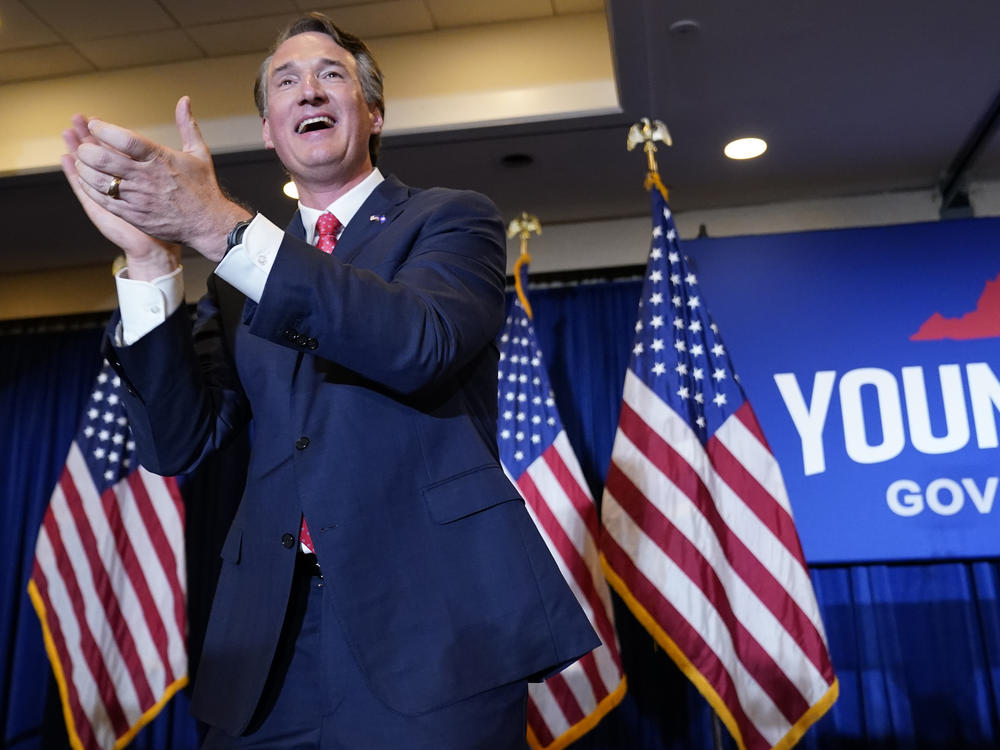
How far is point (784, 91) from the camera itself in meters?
3.60

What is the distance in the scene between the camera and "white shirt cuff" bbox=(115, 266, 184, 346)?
1.19 meters

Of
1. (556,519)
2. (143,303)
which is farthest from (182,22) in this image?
(143,303)

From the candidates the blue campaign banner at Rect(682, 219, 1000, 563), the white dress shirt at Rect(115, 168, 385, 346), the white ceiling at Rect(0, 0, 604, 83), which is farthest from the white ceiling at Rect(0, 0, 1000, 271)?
the white dress shirt at Rect(115, 168, 385, 346)

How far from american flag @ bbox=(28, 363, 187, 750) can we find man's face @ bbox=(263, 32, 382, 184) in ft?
9.91

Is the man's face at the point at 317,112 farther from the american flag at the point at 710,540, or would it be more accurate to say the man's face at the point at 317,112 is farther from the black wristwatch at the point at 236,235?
the american flag at the point at 710,540

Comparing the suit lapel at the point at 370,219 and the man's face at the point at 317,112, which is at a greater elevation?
the man's face at the point at 317,112

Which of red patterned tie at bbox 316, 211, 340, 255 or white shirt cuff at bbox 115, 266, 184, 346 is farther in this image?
red patterned tie at bbox 316, 211, 340, 255

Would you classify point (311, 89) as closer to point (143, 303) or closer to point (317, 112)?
point (317, 112)

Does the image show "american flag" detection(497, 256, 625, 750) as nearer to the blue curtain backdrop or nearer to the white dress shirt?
the blue curtain backdrop

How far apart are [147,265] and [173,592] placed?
3.33 meters

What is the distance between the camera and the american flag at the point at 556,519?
3645 millimetres

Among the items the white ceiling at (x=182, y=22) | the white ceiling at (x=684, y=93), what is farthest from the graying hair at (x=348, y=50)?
the white ceiling at (x=182, y=22)

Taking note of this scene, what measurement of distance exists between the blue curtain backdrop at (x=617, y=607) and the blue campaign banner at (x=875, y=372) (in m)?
0.33

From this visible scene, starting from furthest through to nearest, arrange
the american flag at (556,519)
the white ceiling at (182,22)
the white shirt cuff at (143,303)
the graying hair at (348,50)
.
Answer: the white ceiling at (182,22) → the american flag at (556,519) → the graying hair at (348,50) → the white shirt cuff at (143,303)
